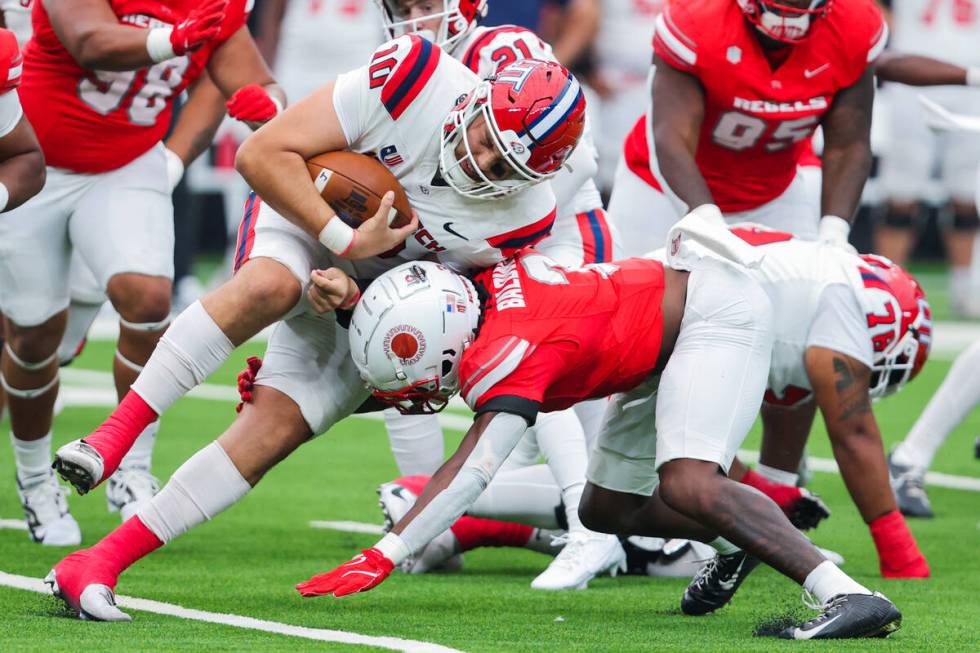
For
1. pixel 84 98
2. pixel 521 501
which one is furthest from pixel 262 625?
pixel 84 98

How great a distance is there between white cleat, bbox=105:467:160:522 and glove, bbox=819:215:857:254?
7.26ft

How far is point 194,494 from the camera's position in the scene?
4.11 meters

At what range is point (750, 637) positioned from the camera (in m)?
3.83

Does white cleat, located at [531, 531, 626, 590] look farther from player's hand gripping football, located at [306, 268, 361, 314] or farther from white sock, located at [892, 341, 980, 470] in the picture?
white sock, located at [892, 341, 980, 470]

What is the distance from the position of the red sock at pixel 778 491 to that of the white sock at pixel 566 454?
1.50ft

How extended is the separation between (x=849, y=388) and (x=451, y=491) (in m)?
1.49

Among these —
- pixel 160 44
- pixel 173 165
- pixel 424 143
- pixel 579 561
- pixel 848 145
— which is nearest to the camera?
pixel 424 143

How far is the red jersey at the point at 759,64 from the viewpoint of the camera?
5359 mm

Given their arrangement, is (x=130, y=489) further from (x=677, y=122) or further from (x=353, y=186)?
(x=677, y=122)

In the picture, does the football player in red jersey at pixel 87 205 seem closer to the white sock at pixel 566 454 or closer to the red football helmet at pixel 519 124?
the white sock at pixel 566 454

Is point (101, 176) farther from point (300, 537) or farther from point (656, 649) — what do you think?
point (656, 649)

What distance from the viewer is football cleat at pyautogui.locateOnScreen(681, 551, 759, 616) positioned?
4.14 meters

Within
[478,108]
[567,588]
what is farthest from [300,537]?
[478,108]

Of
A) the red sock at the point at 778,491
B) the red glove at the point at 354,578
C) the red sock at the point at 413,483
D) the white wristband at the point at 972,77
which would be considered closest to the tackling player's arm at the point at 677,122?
the red sock at the point at 778,491
